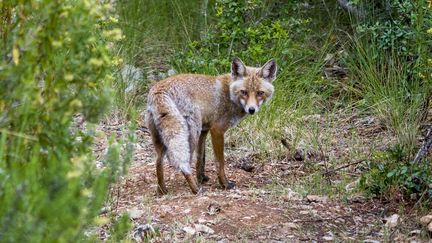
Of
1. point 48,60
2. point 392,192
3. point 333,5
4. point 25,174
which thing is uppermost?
point 333,5

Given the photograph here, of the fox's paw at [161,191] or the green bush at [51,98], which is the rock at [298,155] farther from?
the green bush at [51,98]

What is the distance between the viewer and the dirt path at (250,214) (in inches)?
211

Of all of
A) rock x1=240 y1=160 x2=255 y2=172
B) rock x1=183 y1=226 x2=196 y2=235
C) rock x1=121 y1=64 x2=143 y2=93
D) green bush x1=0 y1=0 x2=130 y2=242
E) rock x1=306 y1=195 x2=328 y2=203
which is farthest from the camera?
rock x1=121 y1=64 x2=143 y2=93

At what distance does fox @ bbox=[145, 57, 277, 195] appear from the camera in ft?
21.6

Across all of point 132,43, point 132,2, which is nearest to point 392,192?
point 132,43

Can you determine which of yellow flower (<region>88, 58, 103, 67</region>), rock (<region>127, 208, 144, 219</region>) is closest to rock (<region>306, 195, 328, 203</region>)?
rock (<region>127, 208, 144, 219</region>)

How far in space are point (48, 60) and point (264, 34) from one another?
6.61 m

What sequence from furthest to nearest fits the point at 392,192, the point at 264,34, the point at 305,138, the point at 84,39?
1. the point at 264,34
2. the point at 305,138
3. the point at 392,192
4. the point at 84,39

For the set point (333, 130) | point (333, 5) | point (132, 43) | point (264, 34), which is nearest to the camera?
point (333, 130)

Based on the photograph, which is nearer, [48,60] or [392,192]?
[48,60]

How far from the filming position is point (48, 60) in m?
3.27

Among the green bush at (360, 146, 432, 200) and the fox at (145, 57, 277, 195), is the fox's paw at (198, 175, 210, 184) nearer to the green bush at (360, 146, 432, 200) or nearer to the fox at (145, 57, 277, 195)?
the fox at (145, 57, 277, 195)

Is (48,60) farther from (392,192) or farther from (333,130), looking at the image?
(333,130)

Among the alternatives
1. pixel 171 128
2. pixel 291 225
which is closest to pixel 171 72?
pixel 171 128
